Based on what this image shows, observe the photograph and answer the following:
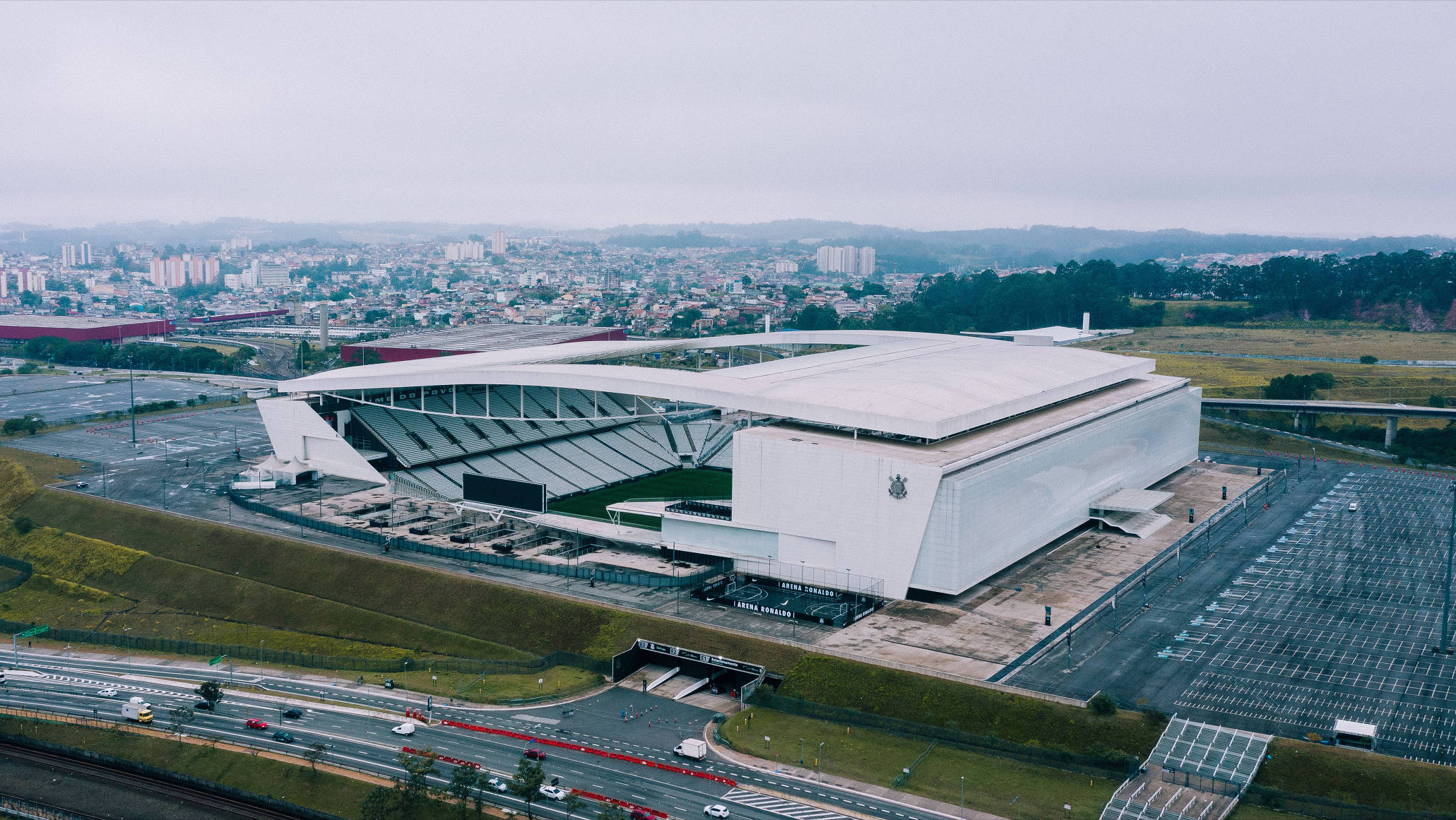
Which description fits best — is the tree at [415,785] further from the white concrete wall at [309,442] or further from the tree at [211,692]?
the white concrete wall at [309,442]

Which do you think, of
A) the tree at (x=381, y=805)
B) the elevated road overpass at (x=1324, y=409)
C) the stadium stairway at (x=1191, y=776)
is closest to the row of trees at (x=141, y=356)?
the tree at (x=381, y=805)

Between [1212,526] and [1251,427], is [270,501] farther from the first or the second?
[1251,427]

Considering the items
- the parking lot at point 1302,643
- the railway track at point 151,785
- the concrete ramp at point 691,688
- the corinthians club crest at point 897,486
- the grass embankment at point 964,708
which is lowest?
the railway track at point 151,785

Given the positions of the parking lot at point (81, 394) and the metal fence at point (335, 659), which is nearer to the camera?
the metal fence at point (335, 659)

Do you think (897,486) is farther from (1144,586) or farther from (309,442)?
(309,442)

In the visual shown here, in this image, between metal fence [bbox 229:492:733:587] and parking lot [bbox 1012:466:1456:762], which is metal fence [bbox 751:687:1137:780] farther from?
metal fence [bbox 229:492:733:587]

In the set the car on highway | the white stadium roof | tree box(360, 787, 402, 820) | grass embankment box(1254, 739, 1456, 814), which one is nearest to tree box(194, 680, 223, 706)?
tree box(360, 787, 402, 820)

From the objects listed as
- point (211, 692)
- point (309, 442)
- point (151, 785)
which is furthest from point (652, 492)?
point (151, 785)
